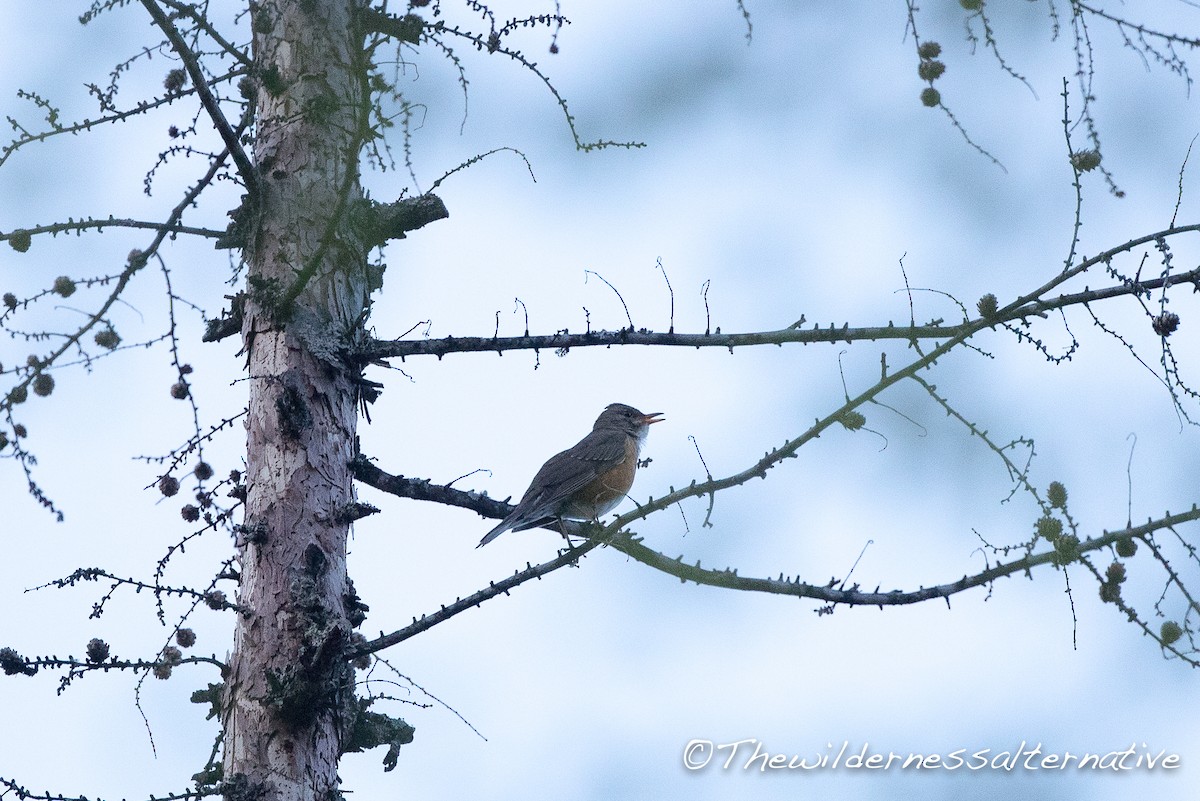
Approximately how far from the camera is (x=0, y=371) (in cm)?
426

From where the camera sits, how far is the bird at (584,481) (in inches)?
211

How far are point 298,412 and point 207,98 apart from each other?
1160 millimetres

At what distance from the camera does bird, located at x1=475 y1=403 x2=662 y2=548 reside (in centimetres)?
536

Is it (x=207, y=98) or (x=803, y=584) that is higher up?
(x=207, y=98)

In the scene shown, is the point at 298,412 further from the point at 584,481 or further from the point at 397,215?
the point at 584,481

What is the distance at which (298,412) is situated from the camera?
4449mm

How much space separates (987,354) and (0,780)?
3.22m

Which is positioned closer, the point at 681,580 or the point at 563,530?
the point at 681,580

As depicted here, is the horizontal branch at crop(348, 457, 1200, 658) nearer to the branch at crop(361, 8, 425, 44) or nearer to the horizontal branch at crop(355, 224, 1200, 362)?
the horizontal branch at crop(355, 224, 1200, 362)

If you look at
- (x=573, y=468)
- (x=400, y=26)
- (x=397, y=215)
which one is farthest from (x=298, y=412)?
(x=573, y=468)

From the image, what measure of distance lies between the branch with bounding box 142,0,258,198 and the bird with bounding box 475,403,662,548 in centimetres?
172

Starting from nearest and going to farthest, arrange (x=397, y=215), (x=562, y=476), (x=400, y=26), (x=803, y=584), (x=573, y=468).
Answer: (x=803, y=584) < (x=400, y=26) < (x=397, y=215) < (x=562, y=476) < (x=573, y=468)

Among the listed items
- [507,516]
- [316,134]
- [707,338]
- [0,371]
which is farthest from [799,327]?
[0,371]

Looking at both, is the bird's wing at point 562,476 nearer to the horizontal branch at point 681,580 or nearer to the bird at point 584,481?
the bird at point 584,481
